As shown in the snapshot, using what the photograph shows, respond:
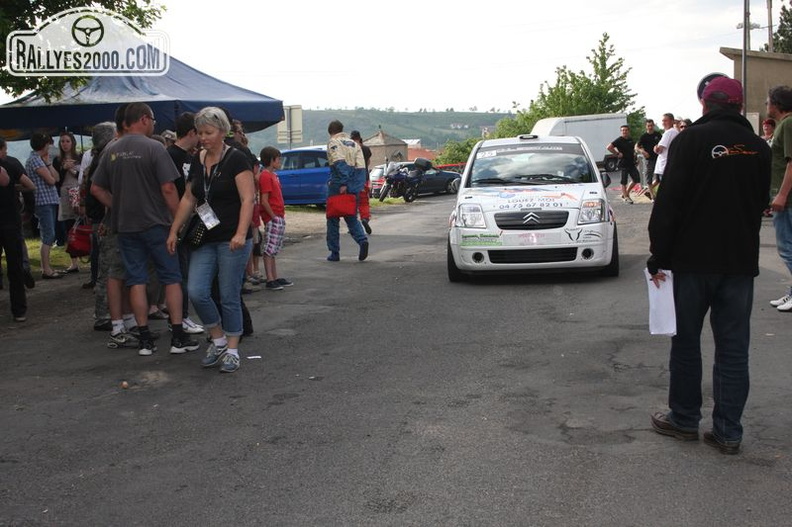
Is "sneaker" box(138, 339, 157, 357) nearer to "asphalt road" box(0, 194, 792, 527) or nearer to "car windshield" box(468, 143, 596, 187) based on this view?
"asphalt road" box(0, 194, 792, 527)

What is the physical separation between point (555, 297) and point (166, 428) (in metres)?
5.23

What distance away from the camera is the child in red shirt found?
10.8 metres

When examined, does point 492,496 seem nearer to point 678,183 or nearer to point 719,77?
point 678,183

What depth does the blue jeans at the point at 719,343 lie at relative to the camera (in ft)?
16.2

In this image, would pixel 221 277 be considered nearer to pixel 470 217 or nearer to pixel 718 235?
pixel 718 235

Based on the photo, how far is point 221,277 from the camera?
709 centimetres

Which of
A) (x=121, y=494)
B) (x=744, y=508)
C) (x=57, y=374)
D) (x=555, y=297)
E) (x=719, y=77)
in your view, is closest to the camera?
(x=744, y=508)

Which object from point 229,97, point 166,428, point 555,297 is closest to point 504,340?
point 555,297

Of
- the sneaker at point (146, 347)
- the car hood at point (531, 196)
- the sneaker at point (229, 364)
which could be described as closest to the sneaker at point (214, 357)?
the sneaker at point (229, 364)

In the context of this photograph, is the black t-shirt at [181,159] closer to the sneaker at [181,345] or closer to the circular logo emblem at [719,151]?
the sneaker at [181,345]

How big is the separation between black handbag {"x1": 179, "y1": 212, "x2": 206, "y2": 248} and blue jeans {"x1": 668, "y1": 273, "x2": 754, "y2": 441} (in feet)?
11.4

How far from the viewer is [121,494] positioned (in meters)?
4.64

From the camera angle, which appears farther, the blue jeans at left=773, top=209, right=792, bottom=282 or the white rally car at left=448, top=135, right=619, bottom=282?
the white rally car at left=448, top=135, right=619, bottom=282

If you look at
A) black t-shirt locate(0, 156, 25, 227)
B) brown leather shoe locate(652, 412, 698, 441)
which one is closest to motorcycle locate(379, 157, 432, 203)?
black t-shirt locate(0, 156, 25, 227)
